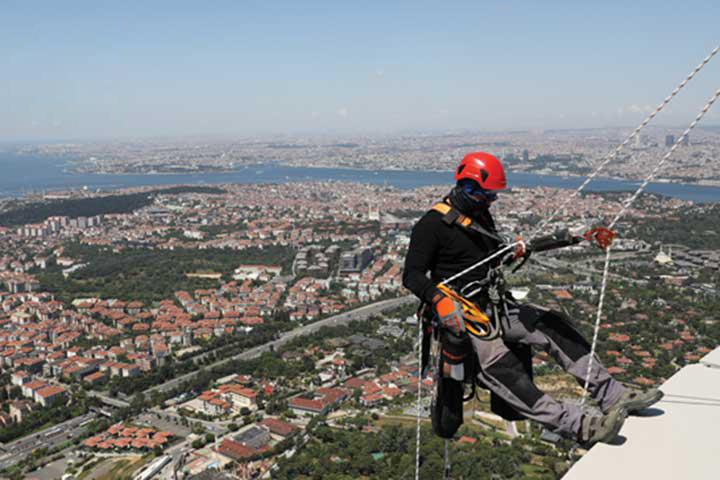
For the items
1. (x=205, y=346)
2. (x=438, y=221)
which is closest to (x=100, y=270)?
(x=205, y=346)

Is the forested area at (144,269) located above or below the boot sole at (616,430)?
below

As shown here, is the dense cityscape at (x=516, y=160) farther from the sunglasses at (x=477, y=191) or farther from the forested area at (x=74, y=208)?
the sunglasses at (x=477, y=191)

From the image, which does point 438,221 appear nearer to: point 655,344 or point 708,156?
point 655,344

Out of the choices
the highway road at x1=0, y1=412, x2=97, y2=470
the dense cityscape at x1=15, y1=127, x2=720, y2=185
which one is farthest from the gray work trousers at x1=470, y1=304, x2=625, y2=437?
the dense cityscape at x1=15, y1=127, x2=720, y2=185

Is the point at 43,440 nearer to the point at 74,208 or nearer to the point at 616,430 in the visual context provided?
the point at 616,430

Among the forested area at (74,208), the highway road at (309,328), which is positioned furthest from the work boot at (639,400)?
the forested area at (74,208)

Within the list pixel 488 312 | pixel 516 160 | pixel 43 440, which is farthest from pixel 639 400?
pixel 516 160

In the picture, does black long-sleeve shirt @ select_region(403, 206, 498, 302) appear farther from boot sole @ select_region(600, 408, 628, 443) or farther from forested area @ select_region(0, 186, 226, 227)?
forested area @ select_region(0, 186, 226, 227)
